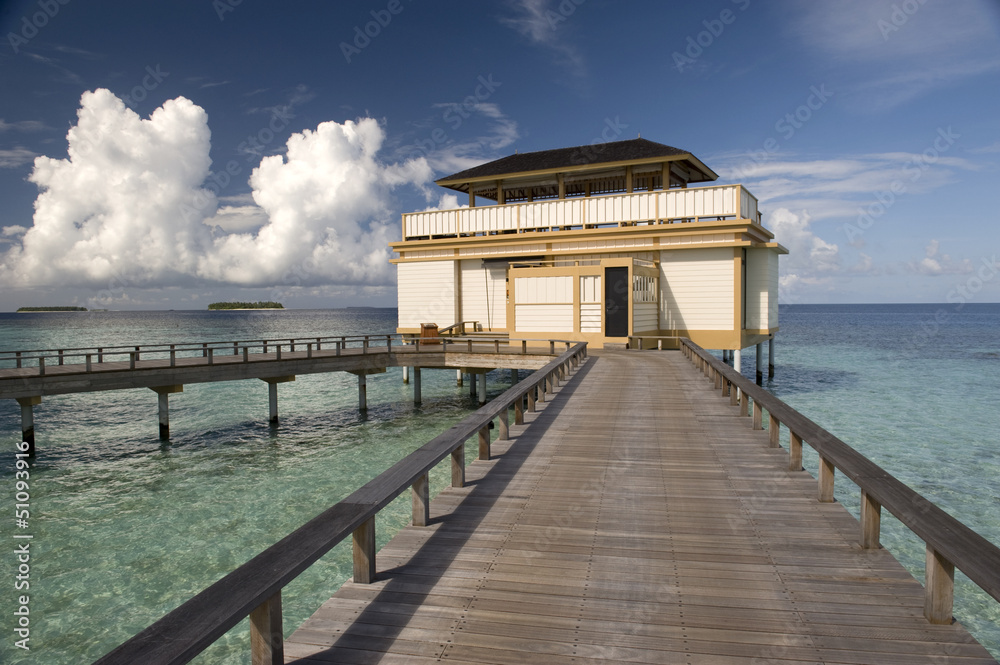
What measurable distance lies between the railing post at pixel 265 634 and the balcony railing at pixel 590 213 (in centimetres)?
2239

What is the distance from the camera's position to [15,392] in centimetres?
1795

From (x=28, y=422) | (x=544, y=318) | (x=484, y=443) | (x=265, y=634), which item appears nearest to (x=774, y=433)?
(x=484, y=443)

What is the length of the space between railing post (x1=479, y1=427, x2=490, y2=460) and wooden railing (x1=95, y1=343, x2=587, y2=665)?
1830 mm

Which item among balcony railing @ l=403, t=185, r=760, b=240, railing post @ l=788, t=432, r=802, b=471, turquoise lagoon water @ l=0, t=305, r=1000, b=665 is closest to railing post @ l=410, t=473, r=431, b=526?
turquoise lagoon water @ l=0, t=305, r=1000, b=665

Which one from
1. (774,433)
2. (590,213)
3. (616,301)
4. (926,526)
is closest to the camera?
(926,526)

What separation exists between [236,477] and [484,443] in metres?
11.5

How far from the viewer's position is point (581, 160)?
2719cm

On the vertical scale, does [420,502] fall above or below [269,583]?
below

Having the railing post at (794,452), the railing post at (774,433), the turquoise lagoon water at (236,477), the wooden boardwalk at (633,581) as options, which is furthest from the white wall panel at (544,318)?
the railing post at (794,452)

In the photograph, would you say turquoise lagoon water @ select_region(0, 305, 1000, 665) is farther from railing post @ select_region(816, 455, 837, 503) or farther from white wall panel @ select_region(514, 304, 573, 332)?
white wall panel @ select_region(514, 304, 573, 332)

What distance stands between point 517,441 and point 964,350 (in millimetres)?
73032

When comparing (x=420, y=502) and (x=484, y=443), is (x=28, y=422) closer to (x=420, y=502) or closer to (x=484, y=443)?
(x=484, y=443)

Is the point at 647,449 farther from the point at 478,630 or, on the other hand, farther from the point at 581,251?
the point at 581,251

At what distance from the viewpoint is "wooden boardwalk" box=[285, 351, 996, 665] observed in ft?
11.9
